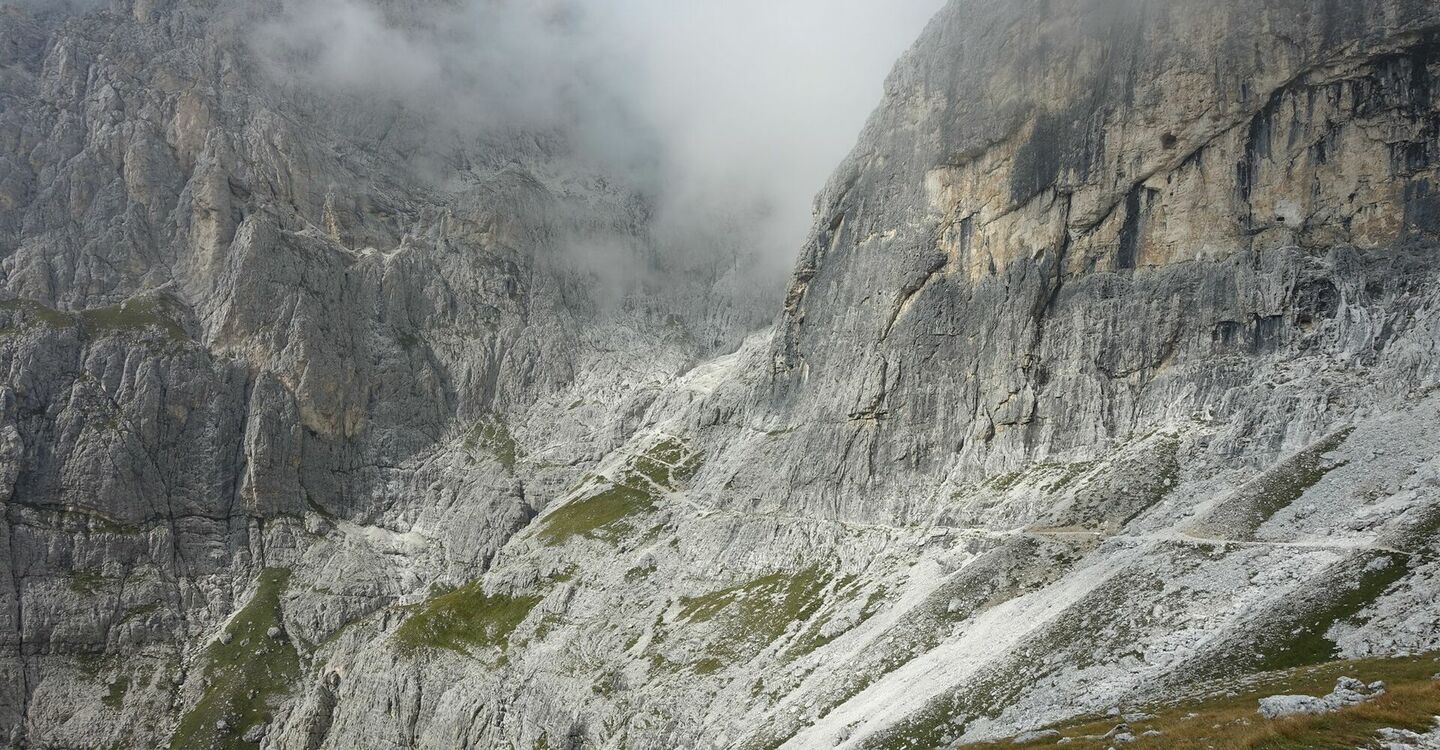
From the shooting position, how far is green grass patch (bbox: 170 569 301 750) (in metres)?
112

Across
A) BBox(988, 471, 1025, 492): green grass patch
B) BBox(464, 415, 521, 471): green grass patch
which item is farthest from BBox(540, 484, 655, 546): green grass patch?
BBox(988, 471, 1025, 492): green grass patch

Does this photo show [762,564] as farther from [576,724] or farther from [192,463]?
[192,463]

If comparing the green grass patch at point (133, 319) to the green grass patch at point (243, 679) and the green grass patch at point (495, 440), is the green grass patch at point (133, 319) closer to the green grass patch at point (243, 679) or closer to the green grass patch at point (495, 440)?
the green grass patch at point (243, 679)

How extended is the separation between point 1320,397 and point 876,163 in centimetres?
6447

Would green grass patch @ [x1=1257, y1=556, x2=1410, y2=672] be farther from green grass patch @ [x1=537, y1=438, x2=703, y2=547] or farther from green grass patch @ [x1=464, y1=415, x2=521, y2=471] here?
green grass patch @ [x1=464, y1=415, x2=521, y2=471]

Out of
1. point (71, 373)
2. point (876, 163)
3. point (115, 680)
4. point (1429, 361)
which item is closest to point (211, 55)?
point (71, 373)

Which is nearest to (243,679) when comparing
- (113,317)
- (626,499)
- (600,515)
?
(600,515)

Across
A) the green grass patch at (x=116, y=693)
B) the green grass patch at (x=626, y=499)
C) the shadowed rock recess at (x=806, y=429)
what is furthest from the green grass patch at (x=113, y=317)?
the green grass patch at (x=626, y=499)

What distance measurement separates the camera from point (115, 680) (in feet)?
396

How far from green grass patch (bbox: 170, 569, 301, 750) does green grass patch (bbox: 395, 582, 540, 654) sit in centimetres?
2524

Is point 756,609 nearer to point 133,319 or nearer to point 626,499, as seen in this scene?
point 626,499

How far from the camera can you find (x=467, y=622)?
10906 centimetres

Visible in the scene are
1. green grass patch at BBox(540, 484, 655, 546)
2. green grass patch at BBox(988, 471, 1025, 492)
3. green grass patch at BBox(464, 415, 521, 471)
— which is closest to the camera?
green grass patch at BBox(988, 471, 1025, 492)

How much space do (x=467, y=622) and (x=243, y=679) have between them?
40.6 metres
